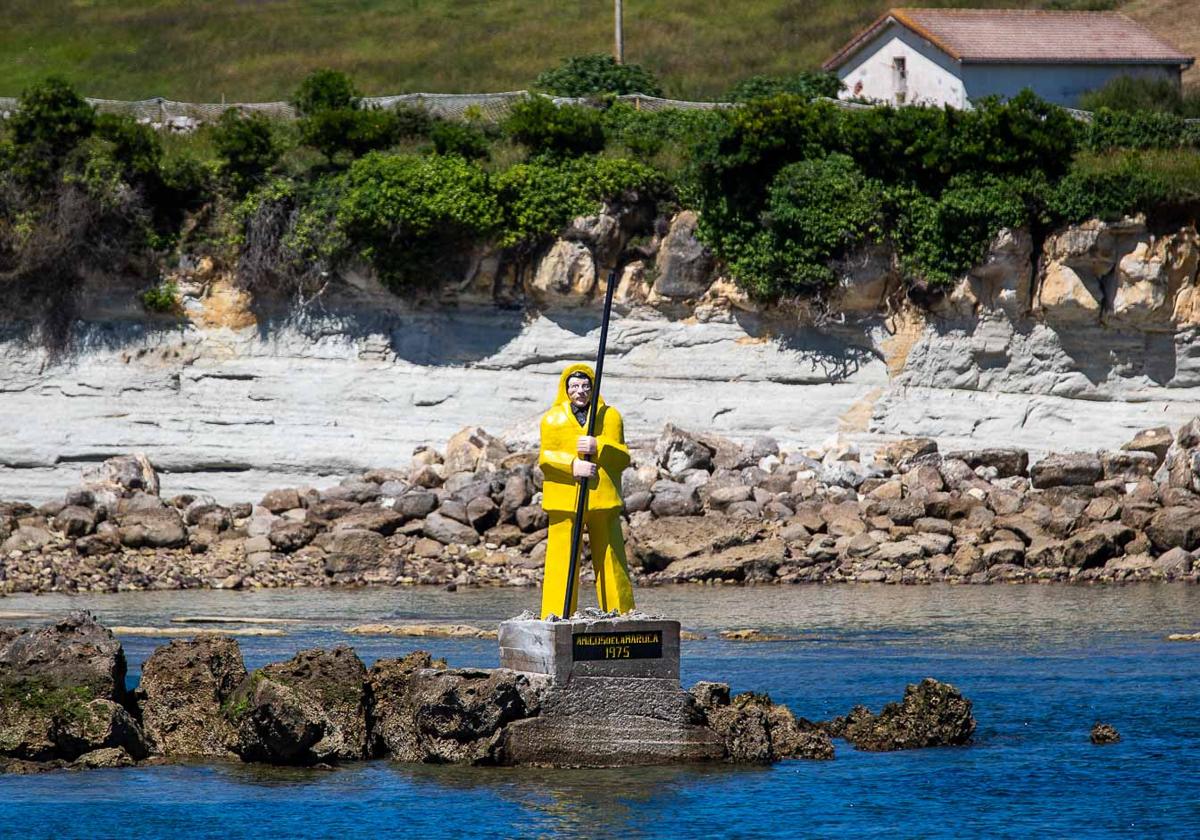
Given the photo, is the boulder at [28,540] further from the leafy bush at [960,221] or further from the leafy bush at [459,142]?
the leafy bush at [960,221]

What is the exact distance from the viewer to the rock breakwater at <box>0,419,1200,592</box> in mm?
32312

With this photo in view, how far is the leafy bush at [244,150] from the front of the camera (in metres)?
42.2

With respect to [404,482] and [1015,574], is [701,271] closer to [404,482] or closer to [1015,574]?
[404,482]

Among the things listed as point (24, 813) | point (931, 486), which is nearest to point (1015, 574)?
point (931, 486)

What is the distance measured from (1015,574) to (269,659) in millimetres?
14737

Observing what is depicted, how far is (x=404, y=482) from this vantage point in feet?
124

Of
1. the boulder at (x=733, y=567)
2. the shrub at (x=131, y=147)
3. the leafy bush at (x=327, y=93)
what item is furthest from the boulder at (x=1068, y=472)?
the shrub at (x=131, y=147)

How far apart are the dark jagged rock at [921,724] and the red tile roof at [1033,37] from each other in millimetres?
34231

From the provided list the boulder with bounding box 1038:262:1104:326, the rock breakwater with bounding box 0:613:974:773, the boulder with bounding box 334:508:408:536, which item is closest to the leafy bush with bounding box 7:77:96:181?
the boulder with bounding box 334:508:408:536

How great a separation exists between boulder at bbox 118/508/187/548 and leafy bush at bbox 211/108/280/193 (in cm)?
1022

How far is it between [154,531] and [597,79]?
67.4 ft

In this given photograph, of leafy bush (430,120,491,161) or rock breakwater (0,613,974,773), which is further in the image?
leafy bush (430,120,491,161)

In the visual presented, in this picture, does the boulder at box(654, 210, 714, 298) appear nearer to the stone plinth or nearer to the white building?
the white building

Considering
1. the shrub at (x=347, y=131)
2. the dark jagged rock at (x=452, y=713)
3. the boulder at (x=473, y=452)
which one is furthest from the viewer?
the shrub at (x=347, y=131)
